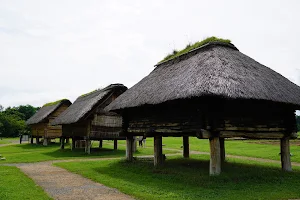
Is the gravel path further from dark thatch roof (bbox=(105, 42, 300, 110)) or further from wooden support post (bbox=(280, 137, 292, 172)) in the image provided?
wooden support post (bbox=(280, 137, 292, 172))

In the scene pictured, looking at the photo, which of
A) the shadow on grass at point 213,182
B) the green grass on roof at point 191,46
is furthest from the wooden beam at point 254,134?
the green grass on roof at point 191,46

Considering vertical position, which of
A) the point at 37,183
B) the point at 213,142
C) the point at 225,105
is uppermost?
the point at 225,105

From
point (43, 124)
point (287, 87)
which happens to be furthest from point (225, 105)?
point (43, 124)

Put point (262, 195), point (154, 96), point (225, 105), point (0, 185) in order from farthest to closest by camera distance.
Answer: point (154, 96)
point (225, 105)
point (0, 185)
point (262, 195)

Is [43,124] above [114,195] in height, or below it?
above

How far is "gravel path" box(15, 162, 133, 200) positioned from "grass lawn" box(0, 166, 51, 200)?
27 centimetres

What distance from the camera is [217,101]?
10.7 metres

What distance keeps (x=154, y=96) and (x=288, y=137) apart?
18.8 ft

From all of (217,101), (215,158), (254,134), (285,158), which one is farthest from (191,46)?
(285,158)

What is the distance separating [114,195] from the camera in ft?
27.2

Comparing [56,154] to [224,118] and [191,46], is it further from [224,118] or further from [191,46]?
[224,118]

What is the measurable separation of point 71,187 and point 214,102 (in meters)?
5.49

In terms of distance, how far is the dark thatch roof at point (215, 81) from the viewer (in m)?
10.1

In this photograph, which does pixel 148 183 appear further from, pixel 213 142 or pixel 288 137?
pixel 288 137
